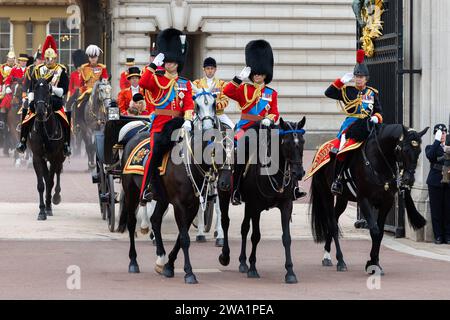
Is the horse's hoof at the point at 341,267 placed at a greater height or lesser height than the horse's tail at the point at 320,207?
lesser

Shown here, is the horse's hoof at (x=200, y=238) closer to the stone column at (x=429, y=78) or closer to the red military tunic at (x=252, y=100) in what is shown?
the stone column at (x=429, y=78)

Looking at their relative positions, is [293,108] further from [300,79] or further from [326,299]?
[326,299]

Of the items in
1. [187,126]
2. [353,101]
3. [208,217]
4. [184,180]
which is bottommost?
[208,217]

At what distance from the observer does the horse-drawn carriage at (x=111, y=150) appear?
1820 cm

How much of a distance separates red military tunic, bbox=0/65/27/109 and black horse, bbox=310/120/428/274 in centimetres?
1868

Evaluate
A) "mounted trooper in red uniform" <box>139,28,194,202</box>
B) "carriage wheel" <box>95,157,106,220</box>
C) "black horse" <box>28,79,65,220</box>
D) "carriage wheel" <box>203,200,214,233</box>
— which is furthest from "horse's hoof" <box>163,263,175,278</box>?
"black horse" <box>28,79,65,220</box>

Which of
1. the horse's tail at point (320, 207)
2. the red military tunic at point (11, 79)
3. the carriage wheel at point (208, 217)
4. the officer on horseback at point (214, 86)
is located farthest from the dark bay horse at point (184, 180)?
the red military tunic at point (11, 79)

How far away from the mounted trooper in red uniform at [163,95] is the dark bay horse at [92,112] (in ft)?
24.4

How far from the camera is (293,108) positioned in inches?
1554

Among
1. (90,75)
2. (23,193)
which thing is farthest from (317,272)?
(90,75)

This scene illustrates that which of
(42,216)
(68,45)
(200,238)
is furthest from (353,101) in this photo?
(68,45)

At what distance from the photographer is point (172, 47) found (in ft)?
50.4

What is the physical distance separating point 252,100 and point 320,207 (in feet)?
5.85

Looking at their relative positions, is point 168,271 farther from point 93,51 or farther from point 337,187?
point 93,51
